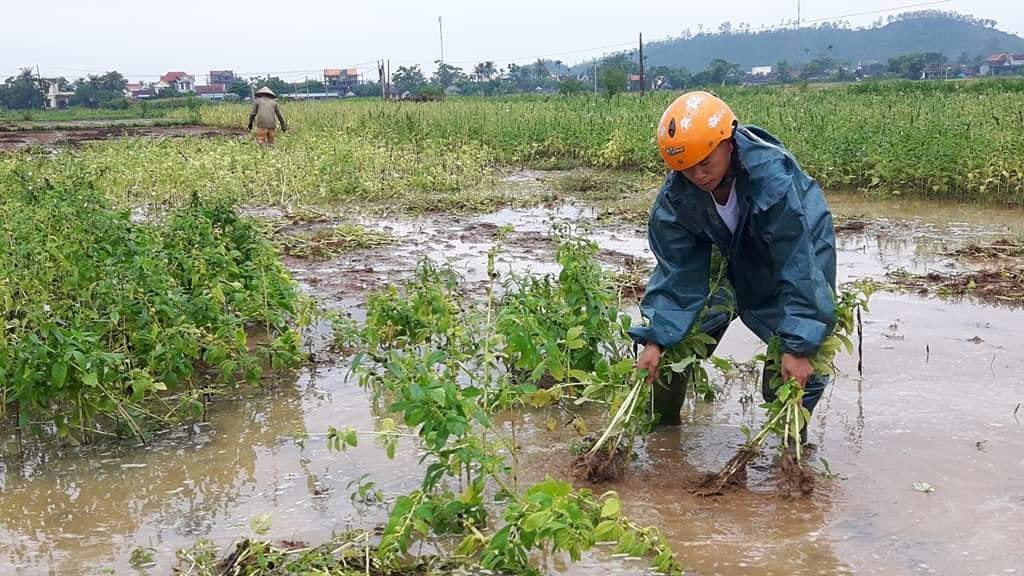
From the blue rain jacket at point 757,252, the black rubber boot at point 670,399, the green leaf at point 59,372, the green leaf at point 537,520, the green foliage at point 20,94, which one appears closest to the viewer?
the green leaf at point 537,520

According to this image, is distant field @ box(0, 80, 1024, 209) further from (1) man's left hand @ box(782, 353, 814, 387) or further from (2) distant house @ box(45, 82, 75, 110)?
(2) distant house @ box(45, 82, 75, 110)

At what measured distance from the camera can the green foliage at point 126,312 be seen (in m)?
4.41

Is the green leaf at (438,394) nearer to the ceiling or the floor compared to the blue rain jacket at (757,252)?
nearer to the floor

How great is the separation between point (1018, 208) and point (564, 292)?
7.50 meters

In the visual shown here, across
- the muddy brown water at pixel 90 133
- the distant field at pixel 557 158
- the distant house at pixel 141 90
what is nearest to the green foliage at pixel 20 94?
the distant house at pixel 141 90

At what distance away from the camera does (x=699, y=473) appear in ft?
14.0

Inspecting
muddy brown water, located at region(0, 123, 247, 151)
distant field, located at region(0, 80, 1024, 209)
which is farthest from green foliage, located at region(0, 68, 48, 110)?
distant field, located at region(0, 80, 1024, 209)

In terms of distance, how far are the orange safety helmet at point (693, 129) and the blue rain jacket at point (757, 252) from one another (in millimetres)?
176

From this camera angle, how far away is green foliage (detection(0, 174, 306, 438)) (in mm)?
4414

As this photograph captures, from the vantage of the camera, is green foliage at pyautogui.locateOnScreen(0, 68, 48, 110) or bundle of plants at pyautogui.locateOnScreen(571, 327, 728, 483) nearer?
bundle of plants at pyautogui.locateOnScreen(571, 327, 728, 483)

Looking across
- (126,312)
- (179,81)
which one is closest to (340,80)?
(179,81)

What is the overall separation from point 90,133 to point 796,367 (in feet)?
→ 94.8

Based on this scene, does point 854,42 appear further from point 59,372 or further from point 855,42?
point 59,372

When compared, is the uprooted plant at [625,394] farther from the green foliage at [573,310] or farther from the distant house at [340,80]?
the distant house at [340,80]
